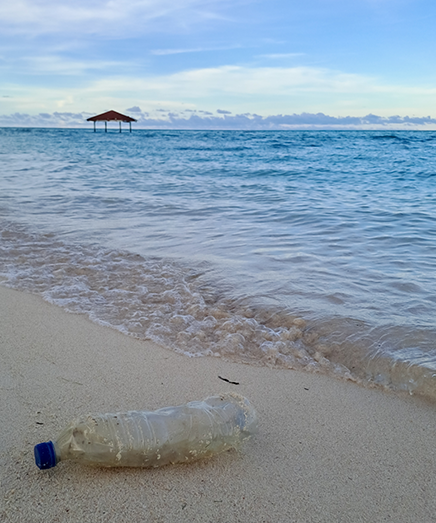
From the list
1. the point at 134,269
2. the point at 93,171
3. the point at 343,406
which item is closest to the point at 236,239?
the point at 134,269

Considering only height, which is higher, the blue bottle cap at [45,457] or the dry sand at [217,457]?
the blue bottle cap at [45,457]

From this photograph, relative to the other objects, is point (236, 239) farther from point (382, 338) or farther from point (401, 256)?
point (382, 338)

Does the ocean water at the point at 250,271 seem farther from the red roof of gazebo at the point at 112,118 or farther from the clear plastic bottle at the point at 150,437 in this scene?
the red roof of gazebo at the point at 112,118

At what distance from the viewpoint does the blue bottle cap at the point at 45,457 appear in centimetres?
123

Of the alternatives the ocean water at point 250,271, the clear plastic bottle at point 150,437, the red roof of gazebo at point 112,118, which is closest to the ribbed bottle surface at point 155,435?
the clear plastic bottle at point 150,437

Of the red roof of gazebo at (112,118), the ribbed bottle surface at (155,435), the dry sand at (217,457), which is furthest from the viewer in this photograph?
the red roof of gazebo at (112,118)

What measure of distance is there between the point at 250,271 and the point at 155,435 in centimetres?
209

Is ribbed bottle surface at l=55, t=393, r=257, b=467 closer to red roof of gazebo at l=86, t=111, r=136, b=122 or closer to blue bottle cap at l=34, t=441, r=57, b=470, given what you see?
blue bottle cap at l=34, t=441, r=57, b=470

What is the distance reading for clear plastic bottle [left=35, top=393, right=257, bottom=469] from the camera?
1.31m

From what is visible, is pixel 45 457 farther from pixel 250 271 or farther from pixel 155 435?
pixel 250 271

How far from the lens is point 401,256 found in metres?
3.81

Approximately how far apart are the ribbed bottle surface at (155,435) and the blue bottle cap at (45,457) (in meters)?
0.05

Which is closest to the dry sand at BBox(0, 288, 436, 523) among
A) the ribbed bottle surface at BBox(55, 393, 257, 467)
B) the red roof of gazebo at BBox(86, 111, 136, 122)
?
the ribbed bottle surface at BBox(55, 393, 257, 467)

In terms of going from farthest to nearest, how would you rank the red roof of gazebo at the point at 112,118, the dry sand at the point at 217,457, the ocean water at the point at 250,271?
the red roof of gazebo at the point at 112,118
the ocean water at the point at 250,271
the dry sand at the point at 217,457
